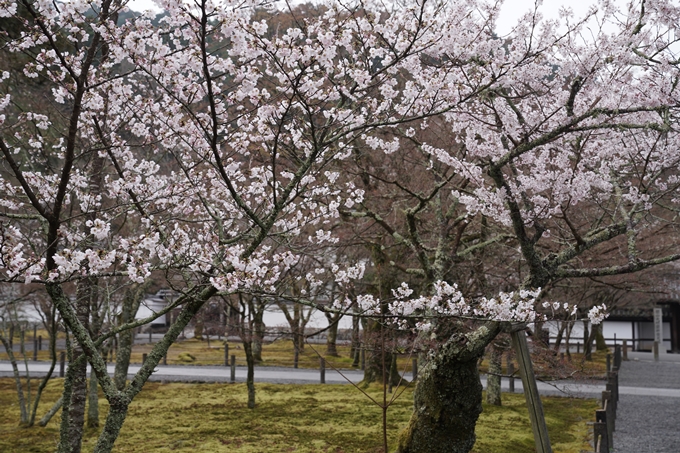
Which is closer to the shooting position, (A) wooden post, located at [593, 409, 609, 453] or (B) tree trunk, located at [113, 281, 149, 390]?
(A) wooden post, located at [593, 409, 609, 453]

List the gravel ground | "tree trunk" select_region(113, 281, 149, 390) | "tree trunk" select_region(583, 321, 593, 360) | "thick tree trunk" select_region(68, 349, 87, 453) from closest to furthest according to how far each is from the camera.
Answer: "thick tree trunk" select_region(68, 349, 87, 453) < the gravel ground < "tree trunk" select_region(113, 281, 149, 390) < "tree trunk" select_region(583, 321, 593, 360)

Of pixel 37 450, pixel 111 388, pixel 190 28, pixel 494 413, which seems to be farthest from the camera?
pixel 494 413

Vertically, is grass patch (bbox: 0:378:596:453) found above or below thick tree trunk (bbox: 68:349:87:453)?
below

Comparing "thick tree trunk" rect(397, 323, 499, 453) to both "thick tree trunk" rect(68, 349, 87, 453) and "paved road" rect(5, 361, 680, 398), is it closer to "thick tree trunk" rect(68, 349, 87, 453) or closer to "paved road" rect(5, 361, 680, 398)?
"thick tree trunk" rect(68, 349, 87, 453)

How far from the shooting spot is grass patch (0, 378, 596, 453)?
847 centimetres

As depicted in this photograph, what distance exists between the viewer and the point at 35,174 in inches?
220

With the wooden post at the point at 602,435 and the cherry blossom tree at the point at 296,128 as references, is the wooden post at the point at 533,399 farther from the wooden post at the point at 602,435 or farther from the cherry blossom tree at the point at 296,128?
the wooden post at the point at 602,435

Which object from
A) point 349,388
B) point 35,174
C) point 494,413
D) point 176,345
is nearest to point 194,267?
point 35,174

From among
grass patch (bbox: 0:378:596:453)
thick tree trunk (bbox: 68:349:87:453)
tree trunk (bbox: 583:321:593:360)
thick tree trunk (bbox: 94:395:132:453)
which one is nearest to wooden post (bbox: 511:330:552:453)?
grass patch (bbox: 0:378:596:453)

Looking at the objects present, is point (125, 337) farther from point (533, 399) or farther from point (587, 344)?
point (587, 344)

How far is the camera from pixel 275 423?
9.97 metres

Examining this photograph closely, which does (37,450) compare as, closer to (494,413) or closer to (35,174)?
(35,174)

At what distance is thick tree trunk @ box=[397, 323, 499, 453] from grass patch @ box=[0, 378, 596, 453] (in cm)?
171

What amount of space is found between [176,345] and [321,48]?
24.0 m
